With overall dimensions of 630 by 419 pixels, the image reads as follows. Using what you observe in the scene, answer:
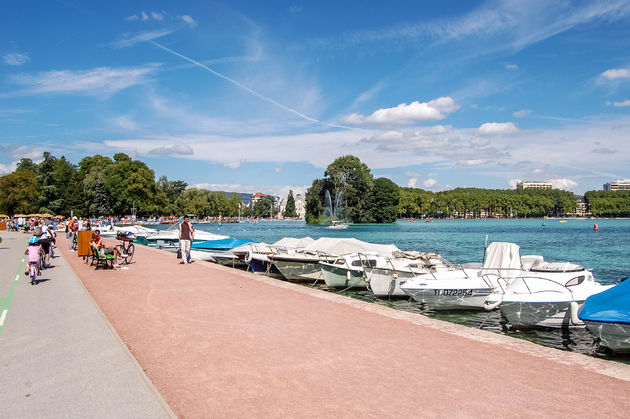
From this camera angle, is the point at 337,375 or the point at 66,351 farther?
the point at 66,351

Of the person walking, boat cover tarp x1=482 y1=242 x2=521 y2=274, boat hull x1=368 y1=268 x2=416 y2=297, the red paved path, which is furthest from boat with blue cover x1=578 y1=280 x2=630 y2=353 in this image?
the person walking

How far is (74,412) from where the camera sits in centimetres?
509

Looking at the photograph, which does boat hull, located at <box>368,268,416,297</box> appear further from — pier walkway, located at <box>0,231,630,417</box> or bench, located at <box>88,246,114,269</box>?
bench, located at <box>88,246,114,269</box>

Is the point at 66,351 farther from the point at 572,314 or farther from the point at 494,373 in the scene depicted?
the point at 572,314

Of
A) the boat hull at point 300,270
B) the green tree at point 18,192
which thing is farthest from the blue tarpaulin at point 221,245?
the green tree at point 18,192

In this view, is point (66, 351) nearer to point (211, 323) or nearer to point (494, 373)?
point (211, 323)

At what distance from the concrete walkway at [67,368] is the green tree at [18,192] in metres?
90.3

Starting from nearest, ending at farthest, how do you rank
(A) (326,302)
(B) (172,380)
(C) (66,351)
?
(B) (172,380)
(C) (66,351)
(A) (326,302)

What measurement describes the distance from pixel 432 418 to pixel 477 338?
3808 millimetres

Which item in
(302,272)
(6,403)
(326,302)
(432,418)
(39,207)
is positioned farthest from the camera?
Result: (39,207)

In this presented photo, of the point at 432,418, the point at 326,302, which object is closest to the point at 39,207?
the point at 326,302

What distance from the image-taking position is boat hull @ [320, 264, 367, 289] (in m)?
20.6

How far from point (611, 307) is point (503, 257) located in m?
8.35

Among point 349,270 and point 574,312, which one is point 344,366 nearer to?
point 574,312
